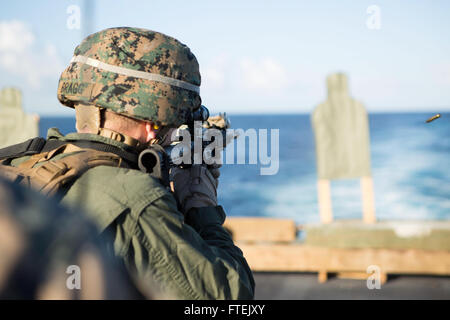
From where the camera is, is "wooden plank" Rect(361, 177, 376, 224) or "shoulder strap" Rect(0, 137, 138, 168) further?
"wooden plank" Rect(361, 177, 376, 224)

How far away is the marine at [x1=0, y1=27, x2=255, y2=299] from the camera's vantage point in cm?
153

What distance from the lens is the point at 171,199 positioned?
5.45 feet

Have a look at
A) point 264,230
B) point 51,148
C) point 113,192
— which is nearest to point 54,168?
point 113,192

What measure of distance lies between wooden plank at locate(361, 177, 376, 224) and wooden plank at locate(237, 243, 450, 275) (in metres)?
0.58

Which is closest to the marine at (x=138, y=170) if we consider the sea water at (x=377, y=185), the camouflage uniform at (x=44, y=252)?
the camouflage uniform at (x=44, y=252)

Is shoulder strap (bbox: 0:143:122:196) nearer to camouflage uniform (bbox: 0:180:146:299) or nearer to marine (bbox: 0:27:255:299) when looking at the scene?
marine (bbox: 0:27:255:299)

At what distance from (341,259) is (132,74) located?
4.08 metres

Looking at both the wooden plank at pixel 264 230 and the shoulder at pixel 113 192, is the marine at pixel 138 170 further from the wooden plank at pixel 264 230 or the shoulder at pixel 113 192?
the wooden plank at pixel 264 230

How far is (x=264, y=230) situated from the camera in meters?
5.99

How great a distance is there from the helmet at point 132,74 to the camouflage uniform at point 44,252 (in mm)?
1188

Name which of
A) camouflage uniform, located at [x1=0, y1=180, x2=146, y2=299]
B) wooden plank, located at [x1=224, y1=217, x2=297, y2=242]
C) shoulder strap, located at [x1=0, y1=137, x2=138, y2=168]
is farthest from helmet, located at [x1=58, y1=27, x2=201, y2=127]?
wooden plank, located at [x1=224, y1=217, x2=297, y2=242]

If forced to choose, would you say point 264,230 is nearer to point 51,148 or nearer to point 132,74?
point 132,74
